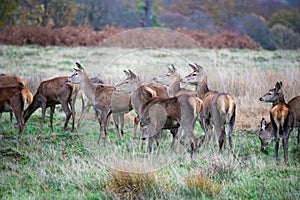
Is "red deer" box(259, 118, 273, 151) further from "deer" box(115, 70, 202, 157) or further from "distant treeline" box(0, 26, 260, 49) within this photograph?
"distant treeline" box(0, 26, 260, 49)

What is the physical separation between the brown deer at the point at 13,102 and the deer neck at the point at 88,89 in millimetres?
1344

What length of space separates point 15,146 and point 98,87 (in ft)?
7.36

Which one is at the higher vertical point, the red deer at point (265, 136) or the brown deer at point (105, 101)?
the brown deer at point (105, 101)

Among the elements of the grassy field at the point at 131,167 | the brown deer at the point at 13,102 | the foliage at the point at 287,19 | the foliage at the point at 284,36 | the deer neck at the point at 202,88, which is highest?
the foliage at the point at 287,19

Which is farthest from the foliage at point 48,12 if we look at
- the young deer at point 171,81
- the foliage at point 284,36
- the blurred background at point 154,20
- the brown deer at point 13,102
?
the young deer at point 171,81

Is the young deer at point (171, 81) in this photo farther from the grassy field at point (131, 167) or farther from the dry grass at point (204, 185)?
the dry grass at point (204, 185)

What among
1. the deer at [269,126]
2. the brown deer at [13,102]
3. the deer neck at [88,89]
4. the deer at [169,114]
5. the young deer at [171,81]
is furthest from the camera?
the deer neck at [88,89]

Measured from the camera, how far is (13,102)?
10359mm

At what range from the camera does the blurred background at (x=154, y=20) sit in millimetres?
32031

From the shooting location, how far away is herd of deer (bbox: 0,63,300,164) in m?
8.80

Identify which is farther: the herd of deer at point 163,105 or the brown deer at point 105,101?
the brown deer at point 105,101

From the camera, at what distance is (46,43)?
30.4 metres

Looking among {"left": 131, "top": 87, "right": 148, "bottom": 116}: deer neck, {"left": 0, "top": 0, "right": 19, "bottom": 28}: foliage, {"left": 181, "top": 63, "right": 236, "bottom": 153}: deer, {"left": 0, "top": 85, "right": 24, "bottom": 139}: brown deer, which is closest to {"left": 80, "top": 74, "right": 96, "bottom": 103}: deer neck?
{"left": 0, "top": 85, "right": 24, "bottom": 139}: brown deer

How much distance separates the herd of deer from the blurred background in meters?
19.6
